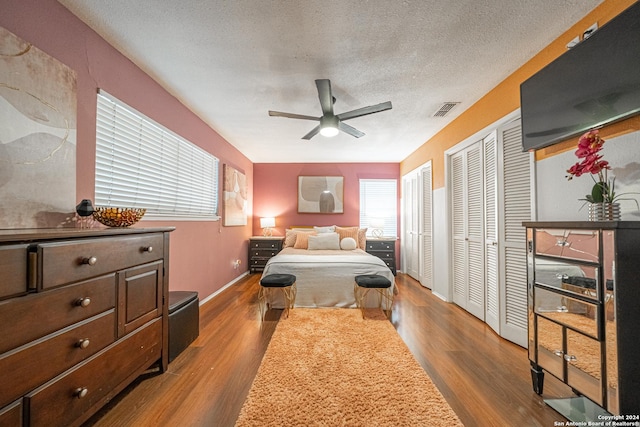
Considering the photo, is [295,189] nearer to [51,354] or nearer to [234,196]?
[234,196]

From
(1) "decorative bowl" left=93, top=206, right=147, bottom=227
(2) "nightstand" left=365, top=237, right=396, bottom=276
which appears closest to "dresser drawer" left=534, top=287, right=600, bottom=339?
(1) "decorative bowl" left=93, top=206, right=147, bottom=227

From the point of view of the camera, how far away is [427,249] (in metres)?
4.75

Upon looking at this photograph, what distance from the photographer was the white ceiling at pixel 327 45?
5.87ft

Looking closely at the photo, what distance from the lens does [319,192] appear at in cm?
627

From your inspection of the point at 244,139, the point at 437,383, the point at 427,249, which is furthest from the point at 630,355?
the point at 244,139

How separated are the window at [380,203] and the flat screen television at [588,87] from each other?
4.03 metres

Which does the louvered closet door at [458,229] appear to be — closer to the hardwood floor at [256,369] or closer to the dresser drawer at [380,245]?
the hardwood floor at [256,369]

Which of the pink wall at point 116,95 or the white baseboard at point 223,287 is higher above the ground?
the pink wall at point 116,95

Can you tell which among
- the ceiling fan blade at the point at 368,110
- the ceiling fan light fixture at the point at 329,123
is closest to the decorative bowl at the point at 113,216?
the ceiling fan light fixture at the point at 329,123

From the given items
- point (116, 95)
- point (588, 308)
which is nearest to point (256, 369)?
point (588, 308)

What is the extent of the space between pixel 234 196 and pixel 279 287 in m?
2.35

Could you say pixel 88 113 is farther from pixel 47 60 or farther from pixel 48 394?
pixel 48 394

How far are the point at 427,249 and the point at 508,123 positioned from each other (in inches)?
103

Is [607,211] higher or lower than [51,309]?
higher
